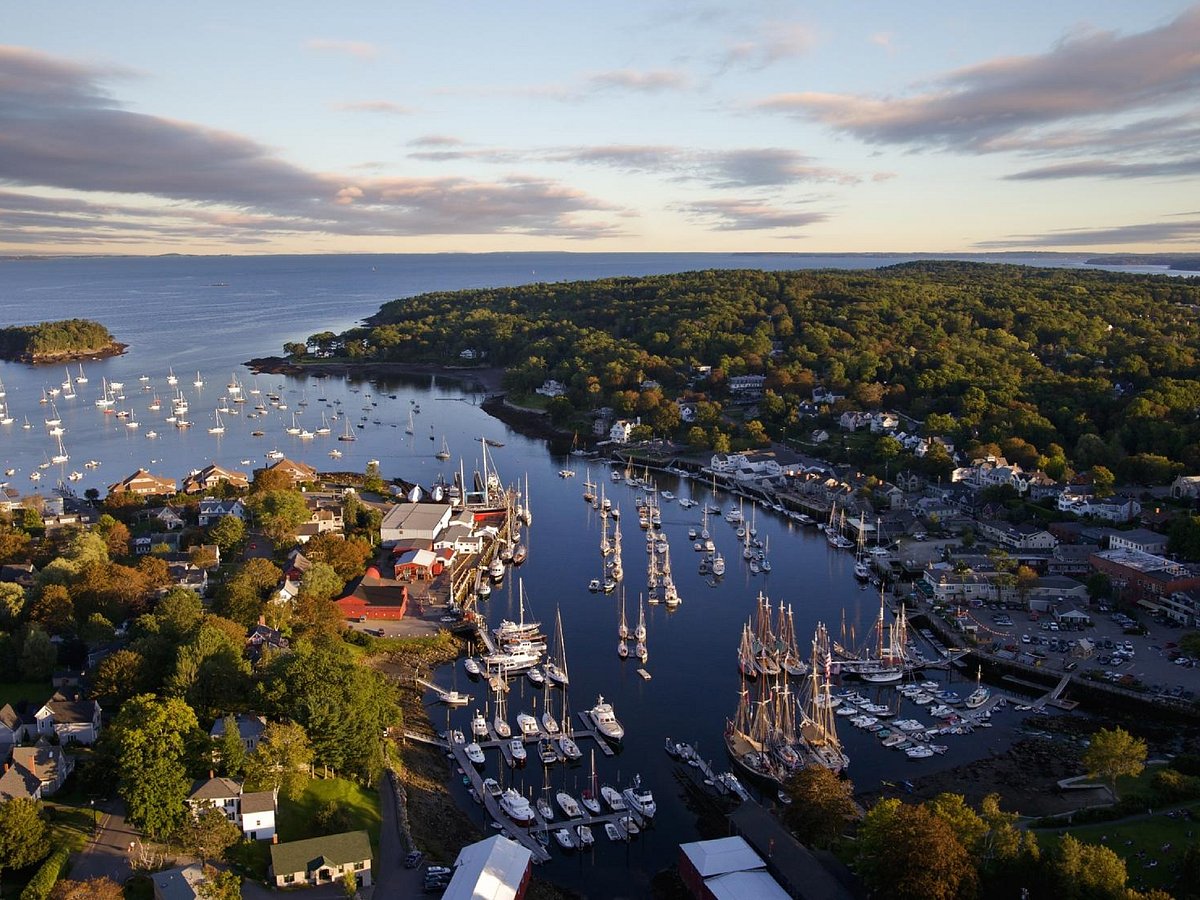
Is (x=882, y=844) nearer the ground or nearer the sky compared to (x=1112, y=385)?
nearer the ground

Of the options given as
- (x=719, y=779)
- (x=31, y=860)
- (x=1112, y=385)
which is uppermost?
(x=1112, y=385)

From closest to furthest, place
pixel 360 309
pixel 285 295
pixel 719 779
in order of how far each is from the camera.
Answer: pixel 719 779
pixel 360 309
pixel 285 295

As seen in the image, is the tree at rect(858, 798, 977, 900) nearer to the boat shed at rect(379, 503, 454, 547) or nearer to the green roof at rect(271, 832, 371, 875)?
the green roof at rect(271, 832, 371, 875)

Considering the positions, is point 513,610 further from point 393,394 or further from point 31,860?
point 393,394

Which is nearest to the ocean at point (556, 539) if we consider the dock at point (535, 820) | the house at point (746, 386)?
the dock at point (535, 820)

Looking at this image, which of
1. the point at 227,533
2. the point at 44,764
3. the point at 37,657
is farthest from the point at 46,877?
the point at 227,533

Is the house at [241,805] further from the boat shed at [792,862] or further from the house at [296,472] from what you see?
the house at [296,472]

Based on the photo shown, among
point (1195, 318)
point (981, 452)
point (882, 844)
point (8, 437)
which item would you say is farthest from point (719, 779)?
point (1195, 318)
